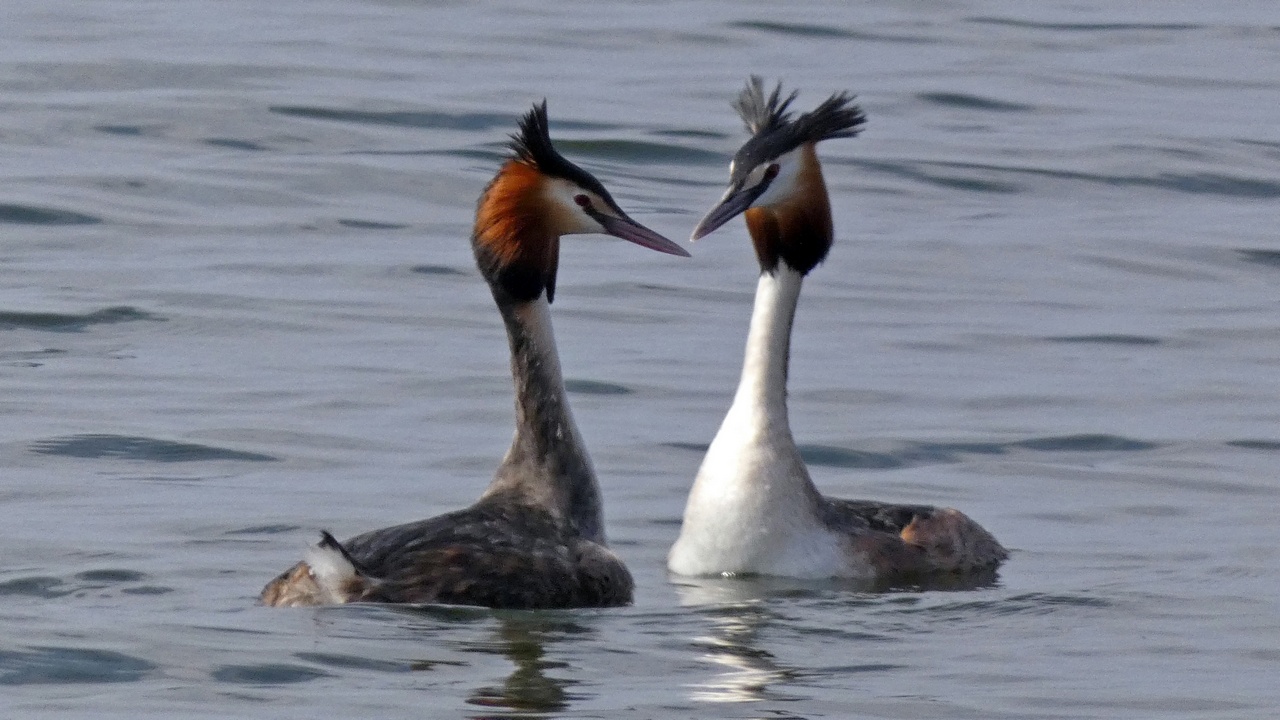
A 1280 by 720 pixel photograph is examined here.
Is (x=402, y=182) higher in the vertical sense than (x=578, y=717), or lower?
higher

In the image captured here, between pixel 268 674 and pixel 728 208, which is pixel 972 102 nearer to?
pixel 728 208

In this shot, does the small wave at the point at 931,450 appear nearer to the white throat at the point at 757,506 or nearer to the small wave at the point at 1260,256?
the white throat at the point at 757,506

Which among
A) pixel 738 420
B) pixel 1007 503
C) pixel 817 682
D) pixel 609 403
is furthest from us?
pixel 609 403

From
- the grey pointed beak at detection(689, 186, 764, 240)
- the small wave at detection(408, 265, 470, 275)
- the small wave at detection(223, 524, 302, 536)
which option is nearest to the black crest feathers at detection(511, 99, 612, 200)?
the grey pointed beak at detection(689, 186, 764, 240)

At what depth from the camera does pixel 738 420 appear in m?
10.1

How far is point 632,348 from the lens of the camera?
46.4ft

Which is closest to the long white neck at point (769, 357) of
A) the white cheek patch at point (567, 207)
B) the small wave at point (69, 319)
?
the white cheek patch at point (567, 207)

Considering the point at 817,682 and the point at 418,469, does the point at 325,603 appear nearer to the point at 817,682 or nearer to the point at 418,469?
the point at 817,682

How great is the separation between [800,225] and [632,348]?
4081 mm

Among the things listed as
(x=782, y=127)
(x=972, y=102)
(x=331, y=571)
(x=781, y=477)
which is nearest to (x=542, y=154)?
(x=782, y=127)

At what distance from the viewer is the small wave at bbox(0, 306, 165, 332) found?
14055 mm

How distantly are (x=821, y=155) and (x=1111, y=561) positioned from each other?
10860 mm

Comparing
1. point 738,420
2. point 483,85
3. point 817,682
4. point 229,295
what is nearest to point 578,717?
point 817,682

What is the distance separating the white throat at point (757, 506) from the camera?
9781 millimetres
